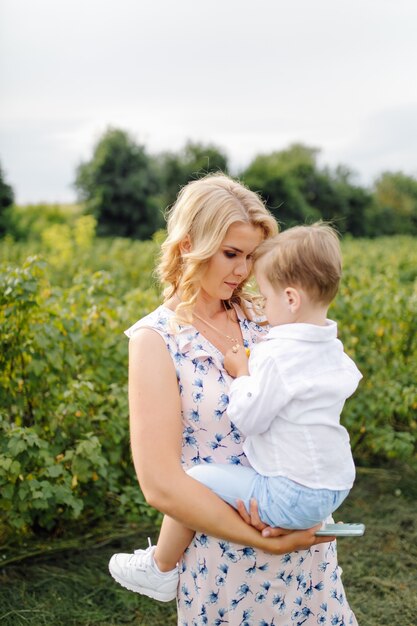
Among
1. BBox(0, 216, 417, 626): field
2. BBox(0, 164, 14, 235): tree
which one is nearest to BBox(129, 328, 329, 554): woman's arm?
BBox(0, 216, 417, 626): field

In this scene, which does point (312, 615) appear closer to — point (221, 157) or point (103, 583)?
point (103, 583)

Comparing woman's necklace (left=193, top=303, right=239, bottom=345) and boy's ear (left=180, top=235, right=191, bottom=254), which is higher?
boy's ear (left=180, top=235, right=191, bottom=254)

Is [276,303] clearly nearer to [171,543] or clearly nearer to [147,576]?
[171,543]

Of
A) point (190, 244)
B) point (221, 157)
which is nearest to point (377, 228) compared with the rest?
point (221, 157)

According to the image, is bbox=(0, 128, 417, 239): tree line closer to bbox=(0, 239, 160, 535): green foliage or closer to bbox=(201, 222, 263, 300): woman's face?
bbox=(0, 239, 160, 535): green foliage

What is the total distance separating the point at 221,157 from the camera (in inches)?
1428

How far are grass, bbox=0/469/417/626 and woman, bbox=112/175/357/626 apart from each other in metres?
1.46

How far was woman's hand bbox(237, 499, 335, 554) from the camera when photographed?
6.37 ft

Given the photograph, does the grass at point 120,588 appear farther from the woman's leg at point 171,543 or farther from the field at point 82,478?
the woman's leg at point 171,543

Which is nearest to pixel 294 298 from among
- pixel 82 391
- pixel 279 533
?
pixel 279 533

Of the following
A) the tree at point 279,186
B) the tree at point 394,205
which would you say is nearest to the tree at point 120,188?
the tree at point 279,186

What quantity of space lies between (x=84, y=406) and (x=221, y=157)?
33609 millimetres

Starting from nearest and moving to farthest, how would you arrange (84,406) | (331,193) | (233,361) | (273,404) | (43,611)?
(273,404) < (233,361) < (43,611) < (84,406) < (331,193)

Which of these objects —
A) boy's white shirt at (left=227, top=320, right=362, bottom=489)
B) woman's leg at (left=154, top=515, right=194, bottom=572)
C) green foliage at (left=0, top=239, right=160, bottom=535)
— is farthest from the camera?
green foliage at (left=0, top=239, right=160, bottom=535)
